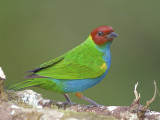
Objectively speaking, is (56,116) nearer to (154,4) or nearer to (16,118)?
(16,118)

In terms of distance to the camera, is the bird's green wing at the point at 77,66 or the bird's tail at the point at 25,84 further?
the bird's green wing at the point at 77,66

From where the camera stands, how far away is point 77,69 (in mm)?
5727

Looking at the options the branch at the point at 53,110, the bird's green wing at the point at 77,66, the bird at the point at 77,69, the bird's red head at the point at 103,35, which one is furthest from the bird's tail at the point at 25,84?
the bird's red head at the point at 103,35

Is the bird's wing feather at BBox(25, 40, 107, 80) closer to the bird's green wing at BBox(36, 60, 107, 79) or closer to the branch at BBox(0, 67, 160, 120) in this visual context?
the bird's green wing at BBox(36, 60, 107, 79)

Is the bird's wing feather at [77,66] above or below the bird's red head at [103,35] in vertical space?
below

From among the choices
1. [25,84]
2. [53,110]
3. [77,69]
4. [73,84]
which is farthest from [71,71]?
[53,110]

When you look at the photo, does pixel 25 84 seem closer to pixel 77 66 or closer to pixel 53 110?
pixel 77 66

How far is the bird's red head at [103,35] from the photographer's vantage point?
5.98 metres

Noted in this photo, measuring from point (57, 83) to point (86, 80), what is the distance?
466mm

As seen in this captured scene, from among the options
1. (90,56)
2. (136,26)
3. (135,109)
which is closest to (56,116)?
(135,109)

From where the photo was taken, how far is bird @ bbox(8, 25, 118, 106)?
5.45 meters

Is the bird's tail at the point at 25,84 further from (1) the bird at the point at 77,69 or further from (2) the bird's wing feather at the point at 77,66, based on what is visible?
(2) the bird's wing feather at the point at 77,66

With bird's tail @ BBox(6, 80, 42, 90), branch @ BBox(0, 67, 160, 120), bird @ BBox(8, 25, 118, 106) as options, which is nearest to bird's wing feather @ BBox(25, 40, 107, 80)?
bird @ BBox(8, 25, 118, 106)

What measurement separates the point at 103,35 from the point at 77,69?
0.74m
